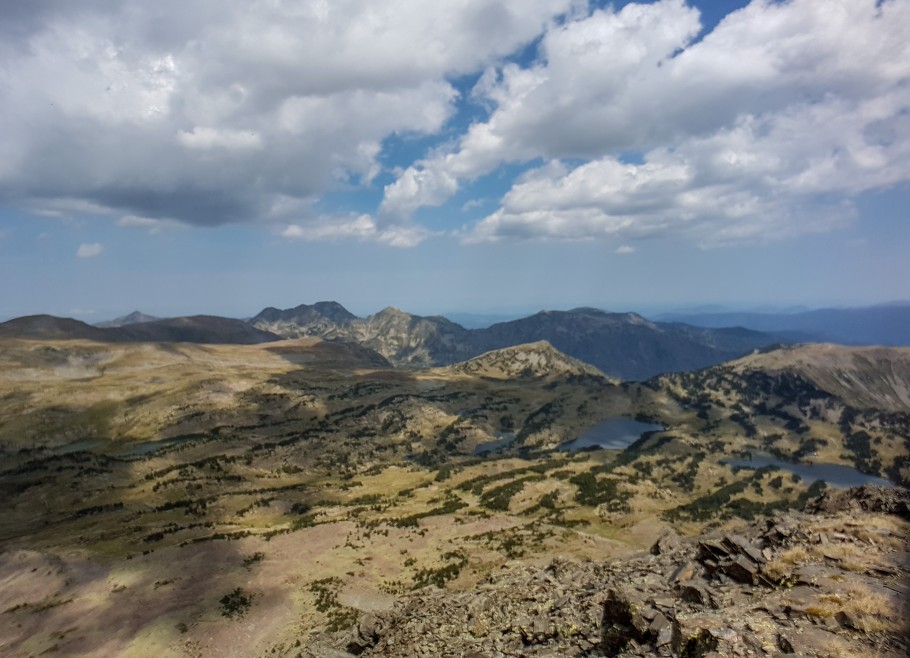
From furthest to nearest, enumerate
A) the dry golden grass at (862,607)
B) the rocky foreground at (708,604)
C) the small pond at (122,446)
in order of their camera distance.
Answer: the small pond at (122,446), the rocky foreground at (708,604), the dry golden grass at (862,607)

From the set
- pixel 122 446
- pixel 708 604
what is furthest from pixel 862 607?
pixel 122 446

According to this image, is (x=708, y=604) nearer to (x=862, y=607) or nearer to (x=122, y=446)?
(x=862, y=607)

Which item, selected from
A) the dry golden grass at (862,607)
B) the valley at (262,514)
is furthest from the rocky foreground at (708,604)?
the valley at (262,514)

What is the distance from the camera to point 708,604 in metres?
24.0

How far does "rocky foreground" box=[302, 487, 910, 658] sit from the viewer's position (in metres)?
18.7

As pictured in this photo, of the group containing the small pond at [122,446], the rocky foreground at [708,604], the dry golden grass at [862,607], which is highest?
the dry golden grass at [862,607]

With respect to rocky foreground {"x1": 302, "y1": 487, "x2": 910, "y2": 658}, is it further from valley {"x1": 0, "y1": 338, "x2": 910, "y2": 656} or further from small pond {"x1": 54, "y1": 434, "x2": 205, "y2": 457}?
small pond {"x1": 54, "y1": 434, "x2": 205, "y2": 457}

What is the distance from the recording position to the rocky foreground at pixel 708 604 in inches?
738

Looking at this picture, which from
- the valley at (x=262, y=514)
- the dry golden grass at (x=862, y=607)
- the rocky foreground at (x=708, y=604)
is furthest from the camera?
the valley at (x=262, y=514)

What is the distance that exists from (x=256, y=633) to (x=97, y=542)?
1874 inches

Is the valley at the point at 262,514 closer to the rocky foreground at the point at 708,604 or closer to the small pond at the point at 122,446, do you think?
the small pond at the point at 122,446

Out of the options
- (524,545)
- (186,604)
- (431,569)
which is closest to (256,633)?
(186,604)

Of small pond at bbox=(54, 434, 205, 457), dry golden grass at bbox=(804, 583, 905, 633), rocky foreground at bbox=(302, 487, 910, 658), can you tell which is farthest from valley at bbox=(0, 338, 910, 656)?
dry golden grass at bbox=(804, 583, 905, 633)

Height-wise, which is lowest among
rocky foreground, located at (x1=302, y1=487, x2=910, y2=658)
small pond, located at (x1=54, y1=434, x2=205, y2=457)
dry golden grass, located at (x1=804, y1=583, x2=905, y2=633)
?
small pond, located at (x1=54, y1=434, x2=205, y2=457)
